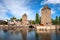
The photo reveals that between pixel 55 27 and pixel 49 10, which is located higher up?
pixel 49 10

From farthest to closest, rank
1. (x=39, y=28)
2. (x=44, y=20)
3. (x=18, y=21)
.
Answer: (x=18, y=21) < (x=44, y=20) < (x=39, y=28)

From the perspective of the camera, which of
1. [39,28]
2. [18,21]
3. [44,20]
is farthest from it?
[18,21]

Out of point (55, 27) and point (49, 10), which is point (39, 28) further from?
point (49, 10)

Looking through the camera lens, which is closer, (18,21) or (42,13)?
(42,13)

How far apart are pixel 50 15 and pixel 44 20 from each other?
1.52 m

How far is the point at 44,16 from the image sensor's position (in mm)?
35438

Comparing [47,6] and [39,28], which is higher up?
[47,6]

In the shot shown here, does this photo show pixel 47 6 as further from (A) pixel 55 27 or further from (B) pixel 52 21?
(A) pixel 55 27

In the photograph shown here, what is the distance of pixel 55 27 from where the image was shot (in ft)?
103

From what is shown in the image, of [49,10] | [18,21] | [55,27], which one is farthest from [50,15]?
[18,21]

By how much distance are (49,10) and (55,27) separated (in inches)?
198

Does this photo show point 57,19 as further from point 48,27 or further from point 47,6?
point 48,27

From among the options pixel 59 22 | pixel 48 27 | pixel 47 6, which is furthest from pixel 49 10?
pixel 48 27

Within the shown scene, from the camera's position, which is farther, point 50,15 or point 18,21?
point 18,21
